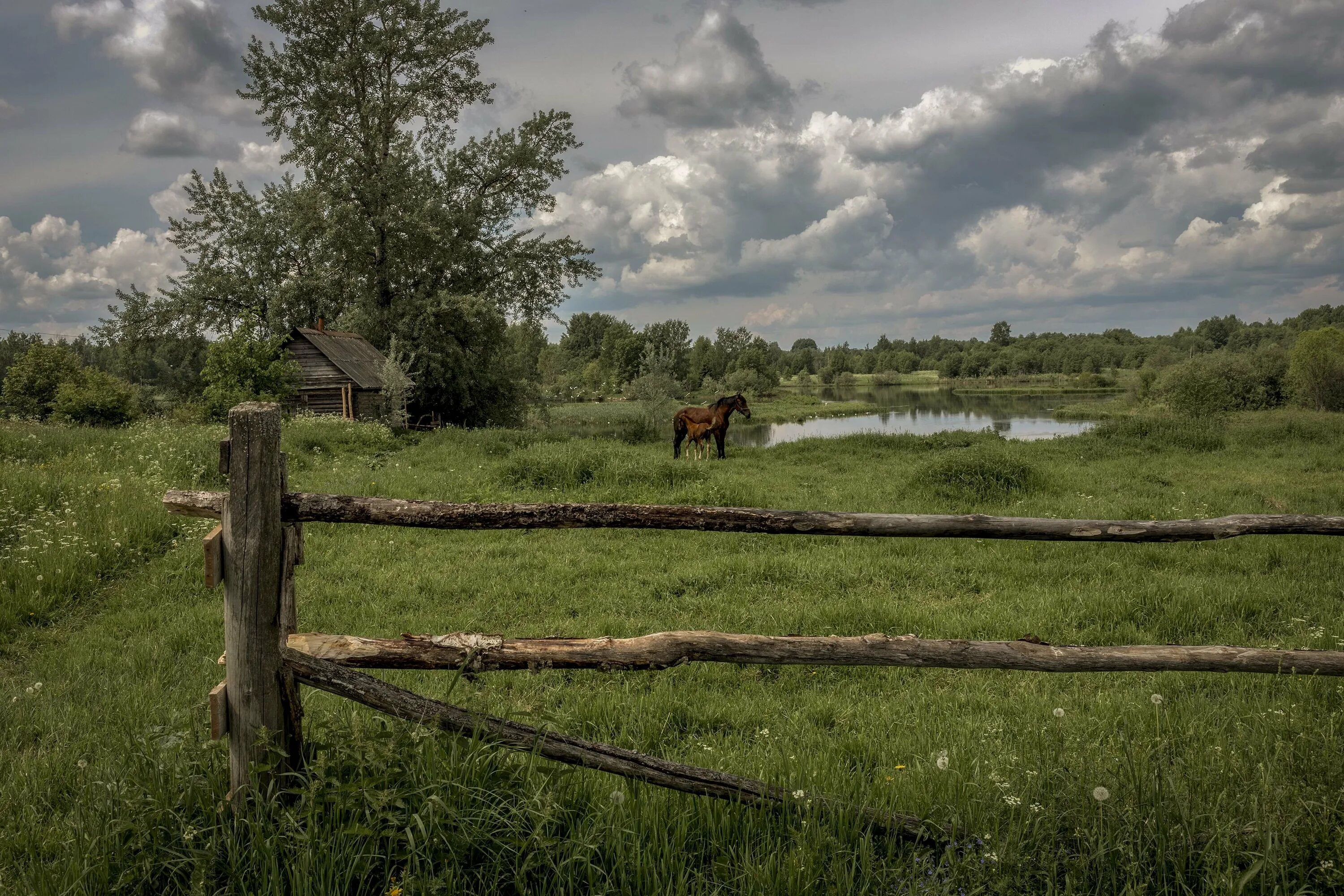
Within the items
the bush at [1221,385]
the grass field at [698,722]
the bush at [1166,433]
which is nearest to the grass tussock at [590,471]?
the grass field at [698,722]

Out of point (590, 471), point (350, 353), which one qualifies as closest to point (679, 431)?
point (590, 471)

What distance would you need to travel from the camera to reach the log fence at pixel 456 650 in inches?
105

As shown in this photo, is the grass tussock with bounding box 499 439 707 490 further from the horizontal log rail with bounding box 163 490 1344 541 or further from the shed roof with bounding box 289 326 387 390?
the shed roof with bounding box 289 326 387 390

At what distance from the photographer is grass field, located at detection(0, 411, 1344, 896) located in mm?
2506

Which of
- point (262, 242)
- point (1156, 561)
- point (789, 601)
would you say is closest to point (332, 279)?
point (262, 242)

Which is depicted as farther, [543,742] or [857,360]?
[857,360]

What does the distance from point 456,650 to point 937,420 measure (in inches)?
1851

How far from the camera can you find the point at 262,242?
30.1m

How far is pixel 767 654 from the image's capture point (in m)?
3.02

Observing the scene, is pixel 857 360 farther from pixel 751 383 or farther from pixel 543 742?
pixel 543 742

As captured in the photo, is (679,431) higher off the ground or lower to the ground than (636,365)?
lower

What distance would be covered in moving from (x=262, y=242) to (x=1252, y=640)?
34.4 m

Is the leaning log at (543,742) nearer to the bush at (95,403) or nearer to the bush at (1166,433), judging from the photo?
the bush at (1166,433)

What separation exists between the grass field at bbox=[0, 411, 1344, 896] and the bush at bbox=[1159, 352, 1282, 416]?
2223 centimetres
